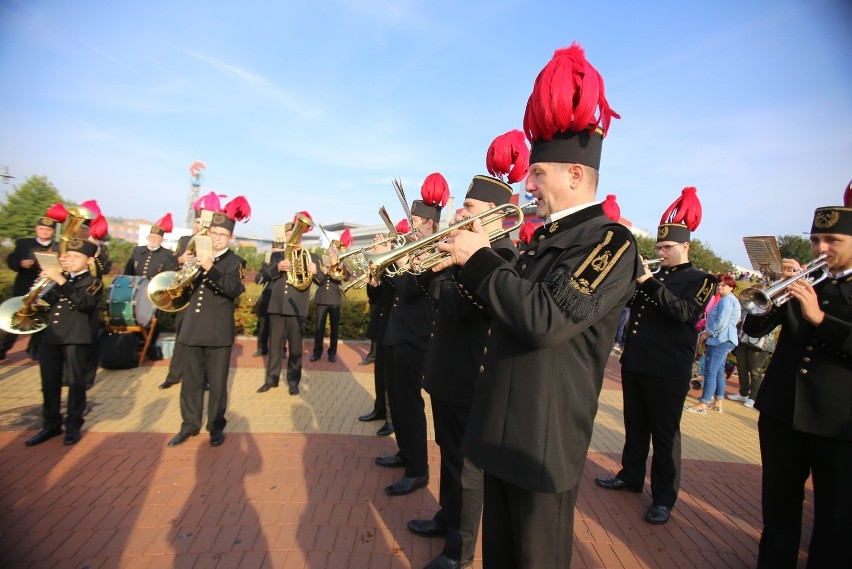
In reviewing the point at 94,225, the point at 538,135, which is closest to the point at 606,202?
the point at 538,135

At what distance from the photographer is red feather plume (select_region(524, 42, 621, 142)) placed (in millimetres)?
1969

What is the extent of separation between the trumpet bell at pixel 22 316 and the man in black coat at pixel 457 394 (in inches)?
170

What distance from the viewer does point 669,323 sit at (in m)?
3.97

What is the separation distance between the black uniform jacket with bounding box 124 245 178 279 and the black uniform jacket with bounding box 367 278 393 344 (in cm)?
447

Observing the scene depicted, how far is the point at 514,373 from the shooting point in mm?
1937

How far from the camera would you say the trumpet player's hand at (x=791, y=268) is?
299 centimetres

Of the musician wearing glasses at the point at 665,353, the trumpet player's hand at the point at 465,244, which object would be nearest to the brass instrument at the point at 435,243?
the trumpet player's hand at the point at 465,244

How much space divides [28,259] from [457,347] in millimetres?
7838

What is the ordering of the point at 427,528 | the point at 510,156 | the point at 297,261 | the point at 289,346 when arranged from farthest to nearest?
the point at 289,346 < the point at 297,261 < the point at 510,156 < the point at 427,528

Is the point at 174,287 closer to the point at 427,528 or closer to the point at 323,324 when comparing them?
the point at 427,528

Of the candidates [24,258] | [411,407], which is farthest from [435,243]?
[24,258]

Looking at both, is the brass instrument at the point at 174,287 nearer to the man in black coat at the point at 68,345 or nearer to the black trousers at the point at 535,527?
the man in black coat at the point at 68,345

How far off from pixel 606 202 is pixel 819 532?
3.41 metres

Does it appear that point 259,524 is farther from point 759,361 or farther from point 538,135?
point 759,361
